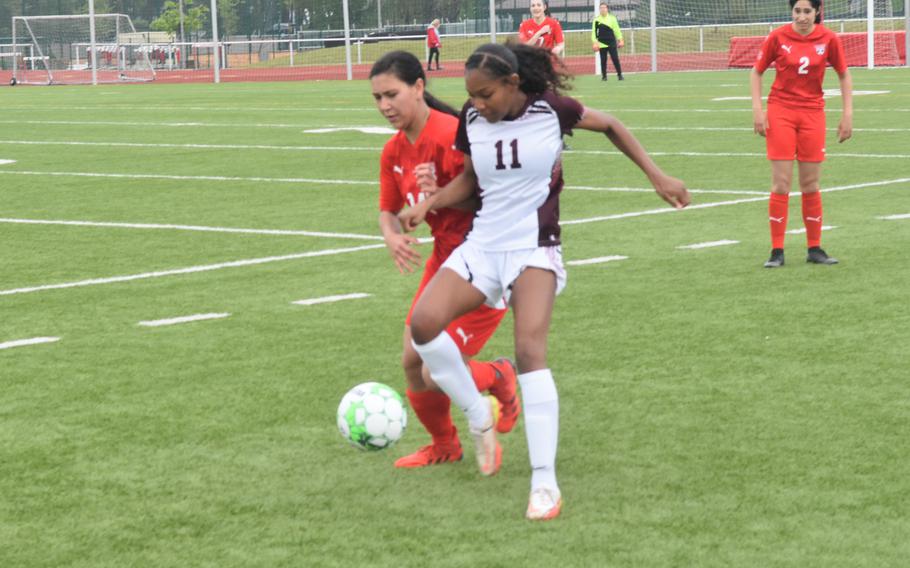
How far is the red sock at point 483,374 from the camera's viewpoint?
6293mm

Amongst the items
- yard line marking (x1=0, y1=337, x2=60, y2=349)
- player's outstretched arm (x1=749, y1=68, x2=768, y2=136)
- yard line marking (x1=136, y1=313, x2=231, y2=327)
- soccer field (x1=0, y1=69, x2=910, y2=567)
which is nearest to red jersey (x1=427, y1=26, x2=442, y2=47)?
soccer field (x1=0, y1=69, x2=910, y2=567)

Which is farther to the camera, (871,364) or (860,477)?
(871,364)

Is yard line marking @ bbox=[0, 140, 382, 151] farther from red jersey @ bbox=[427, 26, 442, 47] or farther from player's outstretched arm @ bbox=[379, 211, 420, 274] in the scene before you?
red jersey @ bbox=[427, 26, 442, 47]

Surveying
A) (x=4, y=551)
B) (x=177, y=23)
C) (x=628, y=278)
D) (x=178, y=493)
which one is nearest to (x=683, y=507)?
(x=178, y=493)

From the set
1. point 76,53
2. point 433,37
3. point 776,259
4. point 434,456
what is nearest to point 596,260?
point 776,259

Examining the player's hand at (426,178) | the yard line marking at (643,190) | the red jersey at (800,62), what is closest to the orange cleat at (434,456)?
the player's hand at (426,178)

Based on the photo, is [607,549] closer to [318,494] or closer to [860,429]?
[318,494]

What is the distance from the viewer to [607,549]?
5.10m

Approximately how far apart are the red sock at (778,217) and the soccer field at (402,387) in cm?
21

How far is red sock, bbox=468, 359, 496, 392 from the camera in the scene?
6.29m

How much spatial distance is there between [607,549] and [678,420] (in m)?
1.79

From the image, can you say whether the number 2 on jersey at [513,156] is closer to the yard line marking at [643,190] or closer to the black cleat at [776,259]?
the black cleat at [776,259]

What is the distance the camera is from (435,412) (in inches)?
245

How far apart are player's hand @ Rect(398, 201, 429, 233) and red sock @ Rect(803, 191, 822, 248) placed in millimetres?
5661
